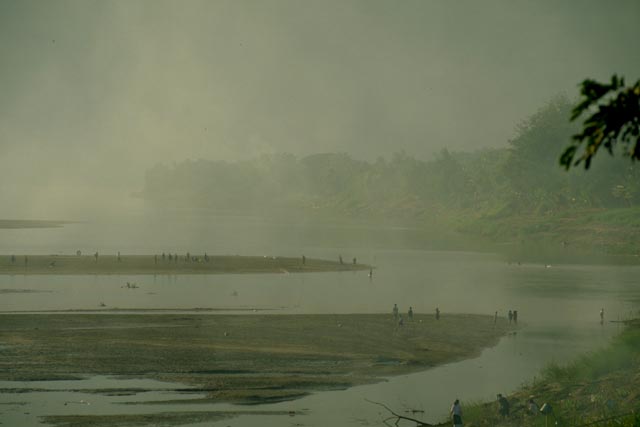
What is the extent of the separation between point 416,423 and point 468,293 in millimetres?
35083

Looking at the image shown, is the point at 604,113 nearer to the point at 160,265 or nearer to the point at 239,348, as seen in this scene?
the point at 239,348

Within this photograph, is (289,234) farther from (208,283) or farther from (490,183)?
(208,283)

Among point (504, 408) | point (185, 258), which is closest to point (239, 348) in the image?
point (504, 408)

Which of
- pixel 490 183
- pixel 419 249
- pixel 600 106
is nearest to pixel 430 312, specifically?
pixel 600 106

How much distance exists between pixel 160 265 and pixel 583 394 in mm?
54008

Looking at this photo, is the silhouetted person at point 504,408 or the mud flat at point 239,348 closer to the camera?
the silhouetted person at point 504,408

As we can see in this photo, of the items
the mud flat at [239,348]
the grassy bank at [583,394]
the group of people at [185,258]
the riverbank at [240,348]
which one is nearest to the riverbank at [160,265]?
the group of people at [185,258]

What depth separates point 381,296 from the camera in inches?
2333

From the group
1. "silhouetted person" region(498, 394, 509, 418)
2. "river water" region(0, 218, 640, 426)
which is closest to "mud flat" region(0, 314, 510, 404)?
"river water" region(0, 218, 640, 426)

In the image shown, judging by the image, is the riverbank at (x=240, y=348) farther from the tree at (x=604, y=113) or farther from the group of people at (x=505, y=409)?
the tree at (x=604, y=113)

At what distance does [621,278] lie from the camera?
2795 inches

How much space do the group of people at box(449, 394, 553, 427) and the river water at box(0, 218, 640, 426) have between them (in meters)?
3.00

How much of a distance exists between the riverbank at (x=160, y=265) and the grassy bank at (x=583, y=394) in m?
46.3

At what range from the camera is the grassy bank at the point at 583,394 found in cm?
2434
